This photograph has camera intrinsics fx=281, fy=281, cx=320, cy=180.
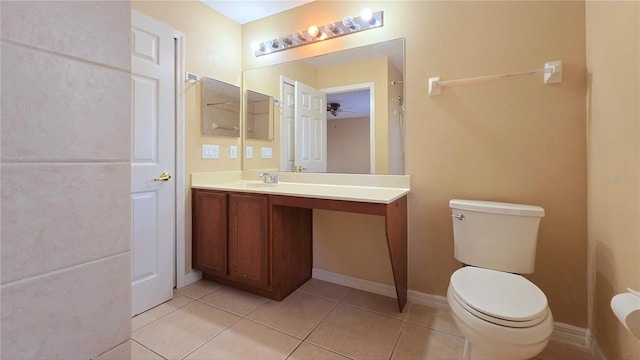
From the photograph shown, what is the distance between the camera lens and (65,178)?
46 centimetres

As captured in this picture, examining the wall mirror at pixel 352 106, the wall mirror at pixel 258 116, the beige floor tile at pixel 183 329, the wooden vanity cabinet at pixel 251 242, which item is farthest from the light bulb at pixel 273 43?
the beige floor tile at pixel 183 329

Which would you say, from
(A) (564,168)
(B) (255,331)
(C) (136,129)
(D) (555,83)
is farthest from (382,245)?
(C) (136,129)

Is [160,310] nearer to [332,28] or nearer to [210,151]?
[210,151]

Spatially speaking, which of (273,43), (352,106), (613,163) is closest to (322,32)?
(273,43)

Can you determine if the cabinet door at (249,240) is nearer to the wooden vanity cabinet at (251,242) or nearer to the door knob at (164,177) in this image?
the wooden vanity cabinet at (251,242)

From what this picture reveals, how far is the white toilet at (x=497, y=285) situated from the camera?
43.3 inches

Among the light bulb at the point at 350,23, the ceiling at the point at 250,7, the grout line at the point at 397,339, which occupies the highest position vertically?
the ceiling at the point at 250,7

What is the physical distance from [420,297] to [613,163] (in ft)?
4.33

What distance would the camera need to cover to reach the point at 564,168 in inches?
63.1

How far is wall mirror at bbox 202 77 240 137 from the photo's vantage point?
2.39 m

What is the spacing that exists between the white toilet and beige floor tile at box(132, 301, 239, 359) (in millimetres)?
1377

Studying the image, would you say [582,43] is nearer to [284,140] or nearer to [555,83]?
[555,83]

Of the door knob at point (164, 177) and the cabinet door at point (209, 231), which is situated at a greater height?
the door knob at point (164, 177)

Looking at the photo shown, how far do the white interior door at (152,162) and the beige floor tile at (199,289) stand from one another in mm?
133
